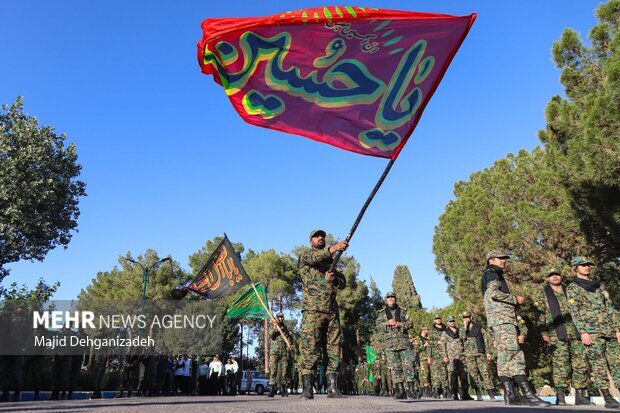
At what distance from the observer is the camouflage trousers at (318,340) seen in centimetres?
710

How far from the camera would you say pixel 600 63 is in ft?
35.3

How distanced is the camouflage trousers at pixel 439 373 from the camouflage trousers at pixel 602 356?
7.96m

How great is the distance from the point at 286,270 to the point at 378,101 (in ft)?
157

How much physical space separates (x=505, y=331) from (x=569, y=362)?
210 centimetres

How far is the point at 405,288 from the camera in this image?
5891cm

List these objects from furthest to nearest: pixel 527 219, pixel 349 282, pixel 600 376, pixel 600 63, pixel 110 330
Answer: pixel 349 282 < pixel 110 330 < pixel 527 219 < pixel 600 63 < pixel 600 376

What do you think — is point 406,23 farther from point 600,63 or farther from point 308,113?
point 600,63

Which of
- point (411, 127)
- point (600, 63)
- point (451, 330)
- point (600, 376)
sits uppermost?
point (600, 63)

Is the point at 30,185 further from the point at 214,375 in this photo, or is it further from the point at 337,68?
the point at 337,68

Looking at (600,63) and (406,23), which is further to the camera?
(600,63)

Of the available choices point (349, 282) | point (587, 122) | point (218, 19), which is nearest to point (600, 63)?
point (587, 122)

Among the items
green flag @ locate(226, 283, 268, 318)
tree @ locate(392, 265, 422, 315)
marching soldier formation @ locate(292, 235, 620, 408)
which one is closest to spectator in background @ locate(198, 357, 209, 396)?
green flag @ locate(226, 283, 268, 318)

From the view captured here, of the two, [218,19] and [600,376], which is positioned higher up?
[218,19]

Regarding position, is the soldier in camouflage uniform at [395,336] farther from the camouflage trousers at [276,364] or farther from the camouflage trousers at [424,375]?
the camouflage trousers at [424,375]
